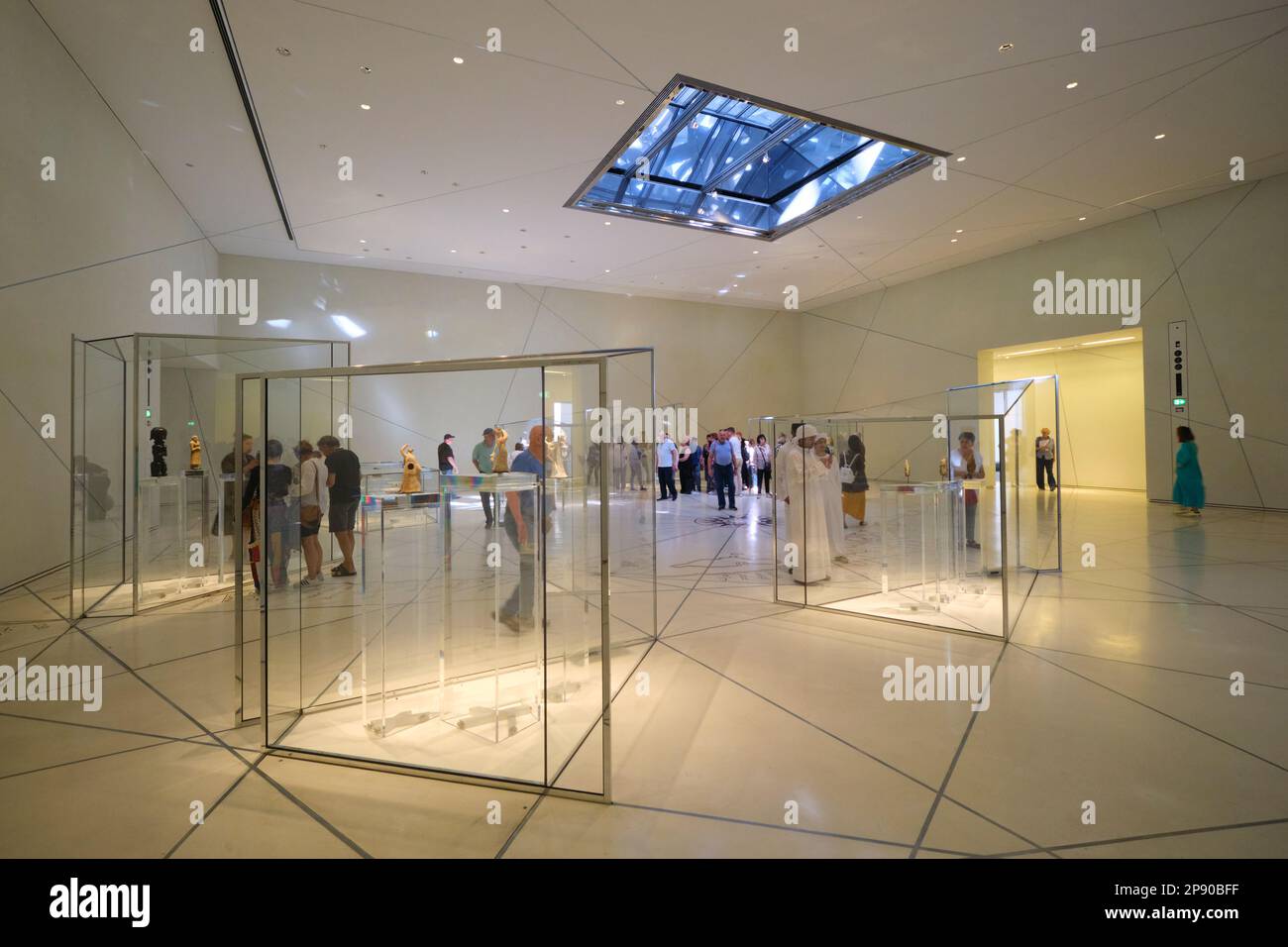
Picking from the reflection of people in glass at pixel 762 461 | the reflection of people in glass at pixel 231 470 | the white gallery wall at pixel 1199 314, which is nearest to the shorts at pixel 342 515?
the reflection of people in glass at pixel 231 470

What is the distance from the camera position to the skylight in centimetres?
950

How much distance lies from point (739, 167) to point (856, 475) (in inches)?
329

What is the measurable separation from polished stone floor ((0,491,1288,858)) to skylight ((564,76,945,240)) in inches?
292

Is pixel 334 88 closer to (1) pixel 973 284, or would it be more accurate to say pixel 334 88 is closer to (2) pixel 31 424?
(2) pixel 31 424

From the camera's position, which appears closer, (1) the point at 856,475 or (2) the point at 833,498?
(1) the point at 856,475

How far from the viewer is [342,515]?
2.92 meters

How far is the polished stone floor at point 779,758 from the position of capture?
211cm

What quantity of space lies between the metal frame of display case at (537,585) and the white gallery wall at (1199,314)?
13.0 meters

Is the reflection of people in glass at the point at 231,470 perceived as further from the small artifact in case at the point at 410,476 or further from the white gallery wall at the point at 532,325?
the white gallery wall at the point at 532,325

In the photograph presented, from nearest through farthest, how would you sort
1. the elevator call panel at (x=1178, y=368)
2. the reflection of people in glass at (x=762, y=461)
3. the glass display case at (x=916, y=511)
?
the glass display case at (x=916, y=511) < the elevator call panel at (x=1178, y=368) < the reflection of people in glass at (x=762, y=461)

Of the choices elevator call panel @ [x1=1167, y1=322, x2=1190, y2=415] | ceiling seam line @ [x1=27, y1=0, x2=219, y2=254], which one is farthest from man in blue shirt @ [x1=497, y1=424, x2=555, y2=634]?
elevator call panel @ [x1=1167, y1=322, x2=1190, y2=415]

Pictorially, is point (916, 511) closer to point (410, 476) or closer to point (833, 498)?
point (833, 498)

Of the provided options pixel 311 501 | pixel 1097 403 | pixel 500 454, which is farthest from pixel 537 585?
pixel 1097 403

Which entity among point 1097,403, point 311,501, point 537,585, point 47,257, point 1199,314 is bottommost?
point 537,585
